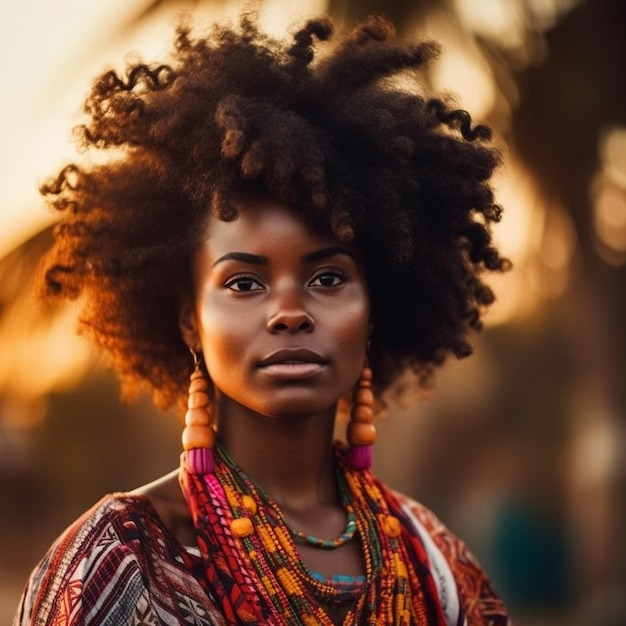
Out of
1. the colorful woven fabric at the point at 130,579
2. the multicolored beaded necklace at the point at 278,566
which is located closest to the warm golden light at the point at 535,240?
the multicolored beaded necklace at the point at 278,566

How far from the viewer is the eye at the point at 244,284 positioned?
9.73 ft

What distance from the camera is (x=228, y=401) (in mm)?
3164

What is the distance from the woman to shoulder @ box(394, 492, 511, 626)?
0.04 ft

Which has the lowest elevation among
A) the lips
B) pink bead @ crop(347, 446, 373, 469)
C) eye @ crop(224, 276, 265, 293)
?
pink bead @ crop(347, 446, 373, 469)

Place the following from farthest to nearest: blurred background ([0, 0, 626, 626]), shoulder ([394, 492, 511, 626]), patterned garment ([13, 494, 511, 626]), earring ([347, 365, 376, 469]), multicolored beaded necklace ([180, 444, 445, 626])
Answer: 1. blurred background ([0, 0, 626, 626])
2. shoulder ([394, 492, 511, 626])
3. earring ([347, 365, 376, 469])
4. multicolored beaded necklace ([180, 444, 445, 626])
5. patterned garment ([13, 494, 511, 626])

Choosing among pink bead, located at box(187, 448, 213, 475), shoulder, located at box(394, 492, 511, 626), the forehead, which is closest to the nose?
the forehead

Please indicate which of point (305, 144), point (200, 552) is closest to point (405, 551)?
point (200, 552)

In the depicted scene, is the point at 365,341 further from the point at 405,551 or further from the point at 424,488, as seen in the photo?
the point at 424,488

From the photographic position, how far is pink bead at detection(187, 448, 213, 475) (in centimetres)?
303

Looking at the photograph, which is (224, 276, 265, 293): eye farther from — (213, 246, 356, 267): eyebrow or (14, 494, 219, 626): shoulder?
(14, 494, 219, 626): shoulder

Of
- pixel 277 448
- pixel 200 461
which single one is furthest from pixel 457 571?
pixel 200 461

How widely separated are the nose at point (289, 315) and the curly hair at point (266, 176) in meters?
0.21

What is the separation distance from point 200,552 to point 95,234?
102cm

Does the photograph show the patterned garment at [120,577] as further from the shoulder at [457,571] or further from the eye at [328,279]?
Answer: the shoulder at [457,571]
